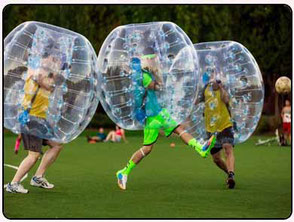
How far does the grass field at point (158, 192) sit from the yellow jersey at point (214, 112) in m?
0.94

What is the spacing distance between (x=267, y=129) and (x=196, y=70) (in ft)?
69.6

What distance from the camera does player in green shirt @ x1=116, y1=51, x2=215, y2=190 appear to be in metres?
10.1

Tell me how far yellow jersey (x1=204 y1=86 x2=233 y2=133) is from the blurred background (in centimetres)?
1862

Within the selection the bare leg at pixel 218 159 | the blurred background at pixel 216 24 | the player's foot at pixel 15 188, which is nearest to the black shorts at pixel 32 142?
the player's foot at pixel 15 188

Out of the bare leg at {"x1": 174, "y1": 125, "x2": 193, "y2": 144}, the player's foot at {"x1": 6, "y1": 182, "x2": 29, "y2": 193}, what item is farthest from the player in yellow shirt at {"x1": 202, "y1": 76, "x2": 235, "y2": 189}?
the player's foot at {"x1": 6, "y1": 182, "x2": 29, "y2": 193}

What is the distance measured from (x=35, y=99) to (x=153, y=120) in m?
1.69

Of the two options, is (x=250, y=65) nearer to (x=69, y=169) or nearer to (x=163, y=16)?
(x=69, y=169)

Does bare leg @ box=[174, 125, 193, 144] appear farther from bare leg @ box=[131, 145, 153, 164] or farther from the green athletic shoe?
bare leg @ box=[131, 145, 153, 164]

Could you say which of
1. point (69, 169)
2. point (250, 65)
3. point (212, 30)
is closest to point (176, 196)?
point (250, 65)

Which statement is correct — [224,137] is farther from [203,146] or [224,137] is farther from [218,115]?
[203,146]

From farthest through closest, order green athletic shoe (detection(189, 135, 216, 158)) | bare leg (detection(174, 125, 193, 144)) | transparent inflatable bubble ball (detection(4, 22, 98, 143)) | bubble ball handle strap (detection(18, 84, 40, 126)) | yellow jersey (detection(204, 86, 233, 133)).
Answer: yellow jersey (detection(204, 86, 233, 133)) → bare leg (detection(174, 125, 193, 144)) → green athletic shoe (detection(189, 135, 216, 158)) → bubble ball handle strap (detection(18, 84, 40, 126)) → transparent inflatable bubble ball (detection(4, 22, 98, 143))

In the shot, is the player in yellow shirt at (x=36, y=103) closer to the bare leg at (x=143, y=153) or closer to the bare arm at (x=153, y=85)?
the bare arm at (x=153, y=85)

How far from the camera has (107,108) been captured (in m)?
10.4

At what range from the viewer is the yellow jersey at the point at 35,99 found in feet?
32.1
